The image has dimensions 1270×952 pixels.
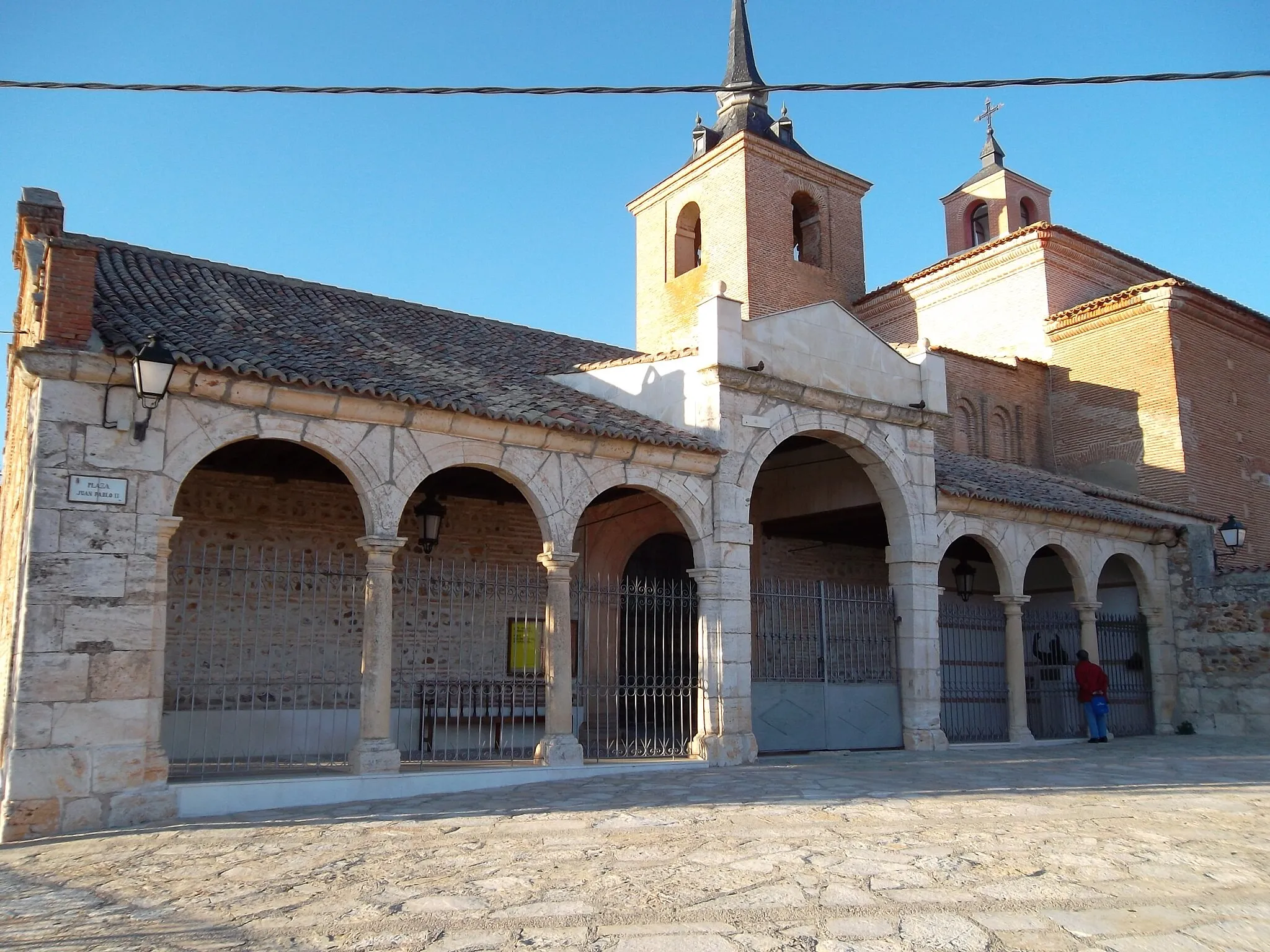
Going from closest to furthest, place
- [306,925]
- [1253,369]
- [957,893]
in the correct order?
[306,925] < [957,893] < [1253,369]

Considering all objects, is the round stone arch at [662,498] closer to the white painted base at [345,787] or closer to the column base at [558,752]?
the column base at [558,752]

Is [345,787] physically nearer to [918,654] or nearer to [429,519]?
[429,519]

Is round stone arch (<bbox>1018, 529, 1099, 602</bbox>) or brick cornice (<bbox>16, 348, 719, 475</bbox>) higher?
brick cornice (<bbox>16, 348, 719, 475</bbox>)

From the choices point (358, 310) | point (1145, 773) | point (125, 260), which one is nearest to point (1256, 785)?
point (1145, 773)

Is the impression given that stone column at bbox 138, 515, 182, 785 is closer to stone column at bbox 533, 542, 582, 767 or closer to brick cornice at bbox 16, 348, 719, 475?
brick cornice at bbox 16, 348, 719, 475

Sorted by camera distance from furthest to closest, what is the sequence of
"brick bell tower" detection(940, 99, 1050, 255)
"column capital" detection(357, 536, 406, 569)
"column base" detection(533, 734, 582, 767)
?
"brick bell tower" detection(940, 99, 1050, 255) < "column base" detection(533, 734, 582, 767) < "column capital" detection(357, 536, 406, 569)

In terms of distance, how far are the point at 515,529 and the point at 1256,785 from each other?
813 centimetres

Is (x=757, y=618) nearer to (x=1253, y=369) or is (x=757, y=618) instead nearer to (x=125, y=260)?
(x=125, y=260)

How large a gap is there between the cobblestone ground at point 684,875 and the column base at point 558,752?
769 mm

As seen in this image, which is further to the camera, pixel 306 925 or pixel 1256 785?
pixel 1256 785

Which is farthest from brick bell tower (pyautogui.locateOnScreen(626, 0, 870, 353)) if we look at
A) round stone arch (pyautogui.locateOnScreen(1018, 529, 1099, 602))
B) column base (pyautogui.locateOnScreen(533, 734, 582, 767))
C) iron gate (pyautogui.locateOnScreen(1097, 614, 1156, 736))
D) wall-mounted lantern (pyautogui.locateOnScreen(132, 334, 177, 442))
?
wall-mounted lantern (pyautogui.locateOnScreen(132, 334, 177, 442))

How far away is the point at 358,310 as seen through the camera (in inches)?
483

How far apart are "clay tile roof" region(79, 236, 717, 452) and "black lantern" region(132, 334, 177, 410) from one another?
12.1 inches

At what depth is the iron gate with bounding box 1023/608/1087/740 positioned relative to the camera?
49.6 feet
